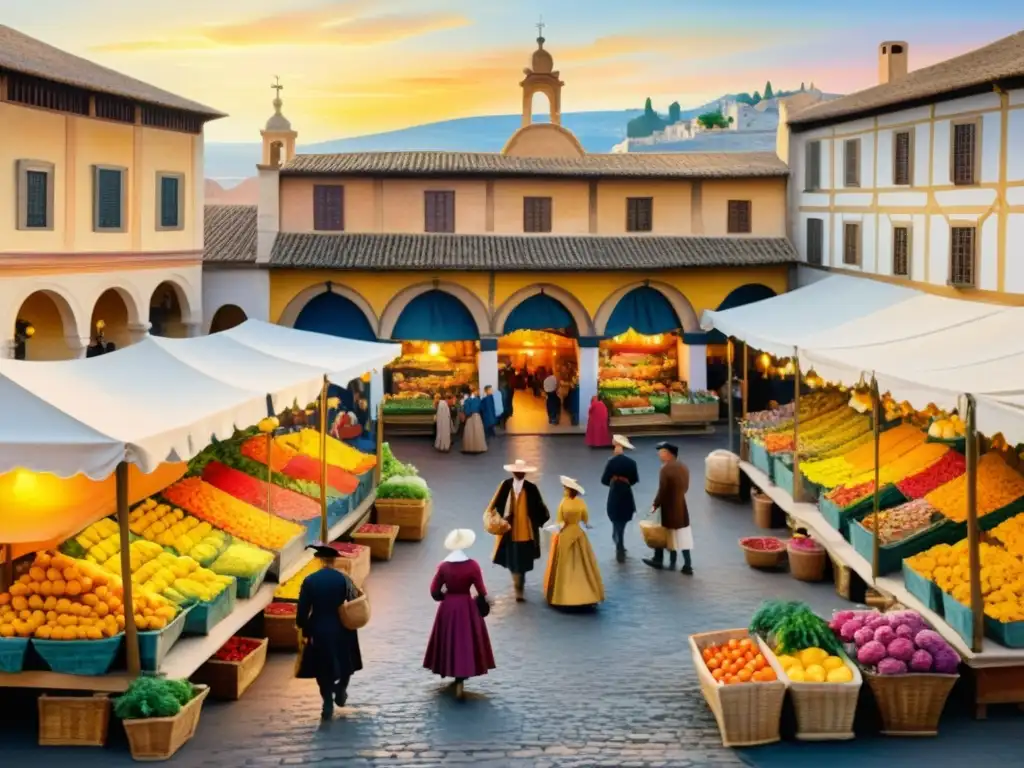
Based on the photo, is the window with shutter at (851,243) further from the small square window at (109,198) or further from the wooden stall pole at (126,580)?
the wooden stall pole at (126,580)

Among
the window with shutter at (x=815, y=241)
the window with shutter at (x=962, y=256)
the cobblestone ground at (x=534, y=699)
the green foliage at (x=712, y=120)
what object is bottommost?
the cobblestone ground at (x=534, y=699)

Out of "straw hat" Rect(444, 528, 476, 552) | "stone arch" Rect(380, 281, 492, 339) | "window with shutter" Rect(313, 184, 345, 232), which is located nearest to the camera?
"straw hat" Rect(444, 528, 476, 552)

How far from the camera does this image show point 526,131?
35.8 metres

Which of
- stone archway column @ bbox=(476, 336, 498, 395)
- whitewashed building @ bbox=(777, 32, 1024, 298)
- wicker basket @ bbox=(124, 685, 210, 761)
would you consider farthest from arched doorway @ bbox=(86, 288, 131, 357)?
wicker basket @ bbox=(124, 685, 210, 761)

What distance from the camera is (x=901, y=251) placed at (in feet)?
85.3

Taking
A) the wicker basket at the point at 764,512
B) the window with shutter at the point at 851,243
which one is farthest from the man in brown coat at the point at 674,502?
the window with shutter at the point at 851,243

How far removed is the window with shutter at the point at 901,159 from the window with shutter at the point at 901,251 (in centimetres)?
89

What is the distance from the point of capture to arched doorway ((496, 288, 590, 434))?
108 ft

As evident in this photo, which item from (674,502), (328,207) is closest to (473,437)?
(328,207)

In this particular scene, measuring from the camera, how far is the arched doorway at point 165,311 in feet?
108

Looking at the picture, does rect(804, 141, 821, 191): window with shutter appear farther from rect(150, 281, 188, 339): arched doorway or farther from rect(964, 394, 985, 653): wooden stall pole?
rect(964, 394, 985, 653): wooden stall pole

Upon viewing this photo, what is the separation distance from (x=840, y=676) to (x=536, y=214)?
2295 cm

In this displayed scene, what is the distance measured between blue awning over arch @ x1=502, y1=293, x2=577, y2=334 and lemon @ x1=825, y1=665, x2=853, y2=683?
71.0 feet

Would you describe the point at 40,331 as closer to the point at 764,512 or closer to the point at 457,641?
the point at 764,512
